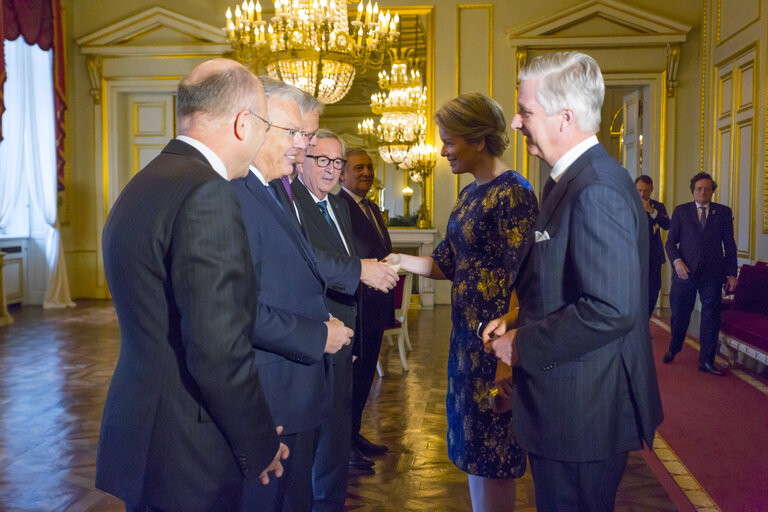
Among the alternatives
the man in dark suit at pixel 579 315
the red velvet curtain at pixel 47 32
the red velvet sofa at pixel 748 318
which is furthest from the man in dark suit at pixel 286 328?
the red velvet curtain at pixel 47 32

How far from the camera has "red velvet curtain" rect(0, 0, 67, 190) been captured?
8625 millimetres

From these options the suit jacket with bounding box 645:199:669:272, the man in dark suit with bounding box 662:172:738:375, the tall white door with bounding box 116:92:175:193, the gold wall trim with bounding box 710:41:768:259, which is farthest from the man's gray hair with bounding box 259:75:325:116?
the tall white door with bounding box 116:92:175:193

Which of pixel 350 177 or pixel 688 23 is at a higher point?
pixel 688 23

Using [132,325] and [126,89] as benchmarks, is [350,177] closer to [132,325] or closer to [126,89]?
[132,325]

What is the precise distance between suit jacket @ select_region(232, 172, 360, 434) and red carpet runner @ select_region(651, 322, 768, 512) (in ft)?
6.98

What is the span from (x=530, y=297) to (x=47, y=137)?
974cm

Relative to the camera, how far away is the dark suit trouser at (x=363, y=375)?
3482 mm

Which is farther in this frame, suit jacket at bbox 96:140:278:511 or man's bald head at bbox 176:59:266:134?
man's bald head at bbox 176:59:266:134

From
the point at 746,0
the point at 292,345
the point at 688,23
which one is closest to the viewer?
the point at 292,345

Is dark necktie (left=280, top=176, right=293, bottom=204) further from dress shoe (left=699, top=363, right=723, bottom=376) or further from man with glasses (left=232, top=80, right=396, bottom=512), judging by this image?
dress shoe (left=699, top=363, right=723, bottom=376)

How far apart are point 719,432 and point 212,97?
3692 mm

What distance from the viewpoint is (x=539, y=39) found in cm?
908

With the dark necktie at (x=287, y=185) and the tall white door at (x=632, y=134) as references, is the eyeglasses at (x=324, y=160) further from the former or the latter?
the tall white door at (x=632, y=134)

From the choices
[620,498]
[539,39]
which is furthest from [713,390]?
[539,39]
